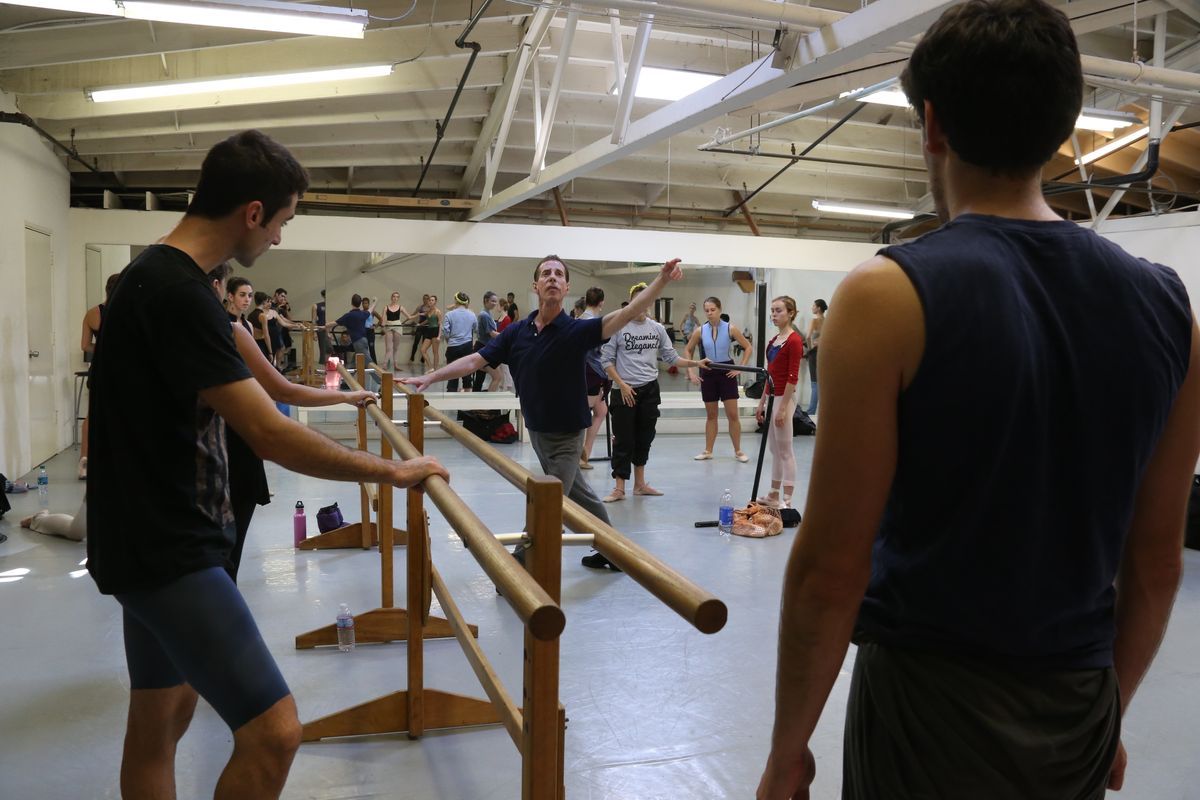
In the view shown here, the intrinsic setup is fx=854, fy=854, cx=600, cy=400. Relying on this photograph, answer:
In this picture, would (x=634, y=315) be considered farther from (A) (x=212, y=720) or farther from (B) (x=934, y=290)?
(B) (x=934, y=290)

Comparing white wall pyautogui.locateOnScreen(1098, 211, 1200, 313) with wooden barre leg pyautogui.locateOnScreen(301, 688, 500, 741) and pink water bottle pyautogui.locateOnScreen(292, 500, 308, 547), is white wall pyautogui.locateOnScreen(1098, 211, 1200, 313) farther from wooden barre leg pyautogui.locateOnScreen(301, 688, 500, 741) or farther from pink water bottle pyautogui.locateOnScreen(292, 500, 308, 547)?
wooden barre leg pyautogui.locateOnScreen(301, 688, 500, 741)

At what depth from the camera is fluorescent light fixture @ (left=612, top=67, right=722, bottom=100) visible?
6.80 meters

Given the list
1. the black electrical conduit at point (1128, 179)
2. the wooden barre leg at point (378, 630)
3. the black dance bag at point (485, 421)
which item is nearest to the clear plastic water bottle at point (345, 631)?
the wooden barre leg at point (378, 630)

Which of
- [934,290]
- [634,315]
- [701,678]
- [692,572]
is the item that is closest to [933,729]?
[934,290]

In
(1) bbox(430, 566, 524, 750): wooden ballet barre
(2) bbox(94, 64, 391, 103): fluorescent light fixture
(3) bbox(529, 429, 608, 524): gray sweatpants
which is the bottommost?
(1) bbox(430, 566, 524, 750): wooden ballet barre

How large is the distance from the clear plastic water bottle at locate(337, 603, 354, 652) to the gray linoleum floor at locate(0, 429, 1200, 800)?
72mm

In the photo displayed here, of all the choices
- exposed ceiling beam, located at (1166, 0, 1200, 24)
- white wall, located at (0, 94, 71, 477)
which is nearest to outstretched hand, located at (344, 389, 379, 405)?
white wall, located at (0, 94, 71, 477)

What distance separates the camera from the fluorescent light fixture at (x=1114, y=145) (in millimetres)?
10036

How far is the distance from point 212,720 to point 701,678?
206 centimetres

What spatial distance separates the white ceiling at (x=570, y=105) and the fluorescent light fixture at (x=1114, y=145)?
15.7 inches

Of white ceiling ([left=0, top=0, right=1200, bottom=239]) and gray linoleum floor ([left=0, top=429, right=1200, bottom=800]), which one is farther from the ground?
white ceiling ([left=0, top=0, right=1200, bottom=239])

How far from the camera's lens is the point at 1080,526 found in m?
0.97

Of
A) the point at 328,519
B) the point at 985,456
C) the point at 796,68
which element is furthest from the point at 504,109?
the point at 985,456

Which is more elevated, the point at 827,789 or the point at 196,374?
the point at 196,374
